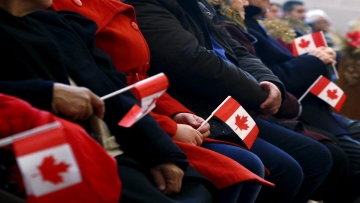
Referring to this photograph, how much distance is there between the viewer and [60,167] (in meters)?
0.79

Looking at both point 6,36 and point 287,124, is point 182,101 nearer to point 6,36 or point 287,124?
point 287,124

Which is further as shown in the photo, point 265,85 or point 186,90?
point 265,85

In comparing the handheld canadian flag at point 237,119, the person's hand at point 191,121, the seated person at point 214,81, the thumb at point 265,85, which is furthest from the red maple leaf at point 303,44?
the person's hand at point 191,121

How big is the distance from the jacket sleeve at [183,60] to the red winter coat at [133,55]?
0.37ft

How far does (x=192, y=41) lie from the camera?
165 cm

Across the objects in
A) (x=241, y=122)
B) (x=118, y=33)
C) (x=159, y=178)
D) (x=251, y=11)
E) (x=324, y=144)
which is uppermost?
(x=118, y=33)

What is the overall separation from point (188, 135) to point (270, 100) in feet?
1.81

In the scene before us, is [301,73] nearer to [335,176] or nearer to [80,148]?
[335,176]

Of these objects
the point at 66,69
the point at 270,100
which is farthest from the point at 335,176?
the point at 66,69

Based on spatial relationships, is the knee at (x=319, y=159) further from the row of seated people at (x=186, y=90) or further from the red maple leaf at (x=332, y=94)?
the red maple leaf at (x=332, y=94)

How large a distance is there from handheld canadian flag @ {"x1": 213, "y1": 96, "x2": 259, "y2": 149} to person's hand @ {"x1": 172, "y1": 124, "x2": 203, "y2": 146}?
0.11m

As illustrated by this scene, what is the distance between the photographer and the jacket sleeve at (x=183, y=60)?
160 centimetres

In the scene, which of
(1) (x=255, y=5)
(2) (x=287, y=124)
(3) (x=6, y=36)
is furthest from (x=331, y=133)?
(3) (x=6, y=36)

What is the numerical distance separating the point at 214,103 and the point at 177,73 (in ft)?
0.64
